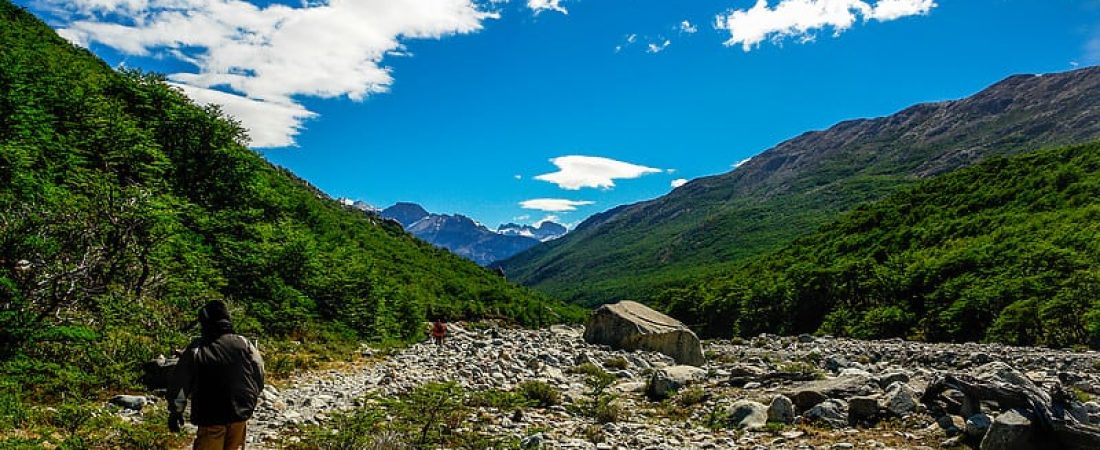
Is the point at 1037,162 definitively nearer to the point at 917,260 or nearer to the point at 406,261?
the point at 917,260

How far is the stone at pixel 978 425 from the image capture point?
383 inches

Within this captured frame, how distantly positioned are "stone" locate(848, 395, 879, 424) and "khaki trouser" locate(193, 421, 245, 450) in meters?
11.0

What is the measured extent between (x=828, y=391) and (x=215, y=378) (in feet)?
40.8

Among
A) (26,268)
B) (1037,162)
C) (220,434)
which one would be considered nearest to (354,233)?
(26,268)

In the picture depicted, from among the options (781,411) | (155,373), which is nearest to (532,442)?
(781,411)

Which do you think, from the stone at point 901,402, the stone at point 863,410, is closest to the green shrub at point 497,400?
the stone at point 863,410

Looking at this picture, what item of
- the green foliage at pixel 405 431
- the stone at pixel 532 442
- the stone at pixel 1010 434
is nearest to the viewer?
the stone at pixel 1010 434

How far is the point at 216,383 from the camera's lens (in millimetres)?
7523

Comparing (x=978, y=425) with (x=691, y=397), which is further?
(x=691, y=397)

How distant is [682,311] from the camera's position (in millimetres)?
79312

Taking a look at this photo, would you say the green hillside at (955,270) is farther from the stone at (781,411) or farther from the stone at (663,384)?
the stone at (781,411)

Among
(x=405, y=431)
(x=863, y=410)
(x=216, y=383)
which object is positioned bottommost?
(x=405, y=431)

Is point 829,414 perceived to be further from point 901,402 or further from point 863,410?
point 901,402

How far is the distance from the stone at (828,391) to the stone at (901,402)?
888mm
